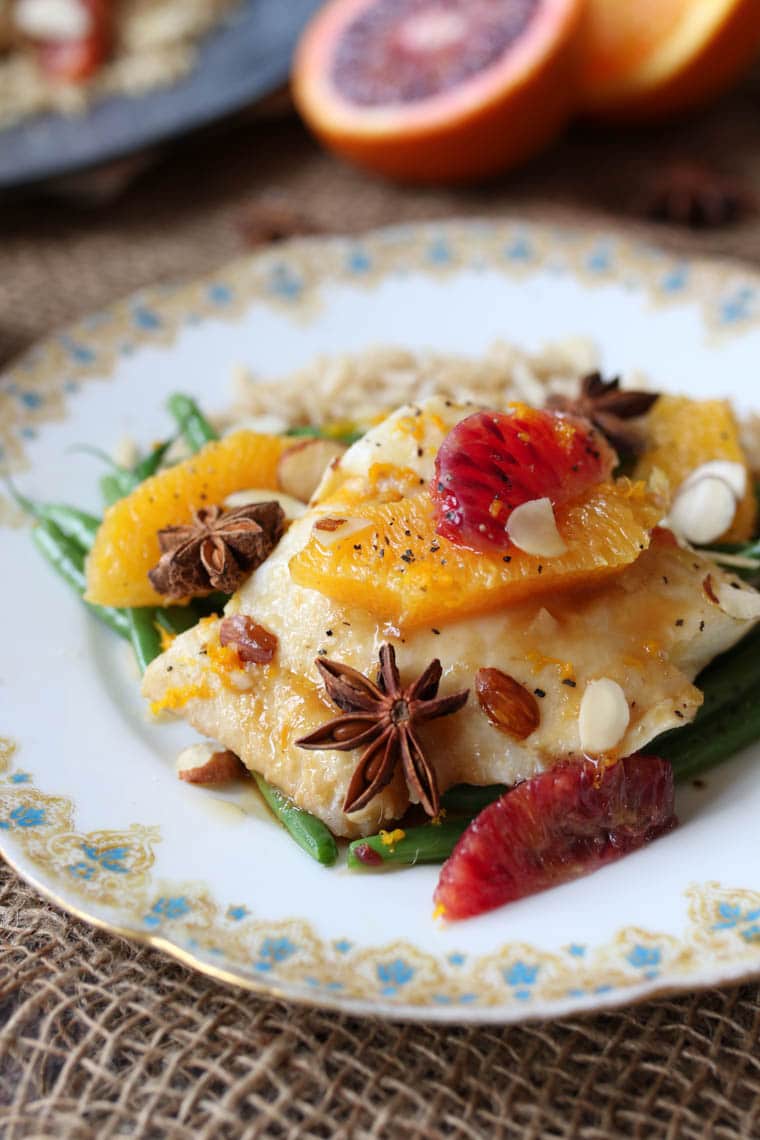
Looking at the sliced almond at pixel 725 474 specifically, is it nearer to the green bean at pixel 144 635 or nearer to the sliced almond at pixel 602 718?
the sliced almond at pixel 602 718

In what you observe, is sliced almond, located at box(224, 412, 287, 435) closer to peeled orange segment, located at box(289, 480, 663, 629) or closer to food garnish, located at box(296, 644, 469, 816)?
peeled orange segment, located at box(289, 480, 663, 629)

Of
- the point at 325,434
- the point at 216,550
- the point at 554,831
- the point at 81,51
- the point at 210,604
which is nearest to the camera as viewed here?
the point at 554,831

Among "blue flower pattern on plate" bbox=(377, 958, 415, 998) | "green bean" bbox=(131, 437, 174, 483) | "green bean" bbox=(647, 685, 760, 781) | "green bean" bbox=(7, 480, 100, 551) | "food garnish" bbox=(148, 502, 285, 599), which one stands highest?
"food garnish" bbox=(148, 502, 285, 599)

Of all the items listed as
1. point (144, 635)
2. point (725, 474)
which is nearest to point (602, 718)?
point (725, 474)

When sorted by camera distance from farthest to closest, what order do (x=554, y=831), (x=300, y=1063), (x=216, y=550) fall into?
(x=216, y=550) < (x=554, y=831) < (x=300, y=1063)

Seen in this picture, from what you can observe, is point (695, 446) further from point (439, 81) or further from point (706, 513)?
point (439, 81)

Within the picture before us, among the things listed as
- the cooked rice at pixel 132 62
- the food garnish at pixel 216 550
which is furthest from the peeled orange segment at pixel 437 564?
the cooked rice at pixel 132 62

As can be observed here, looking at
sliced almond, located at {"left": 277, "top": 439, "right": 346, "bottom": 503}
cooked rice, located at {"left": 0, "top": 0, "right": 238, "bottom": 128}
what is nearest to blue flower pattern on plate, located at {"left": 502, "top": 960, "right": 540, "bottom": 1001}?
sliced almond, located at {"left": 277, "top": 439, "right": 346, "bottom": 503}

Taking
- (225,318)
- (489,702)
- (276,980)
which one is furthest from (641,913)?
(225,318)
